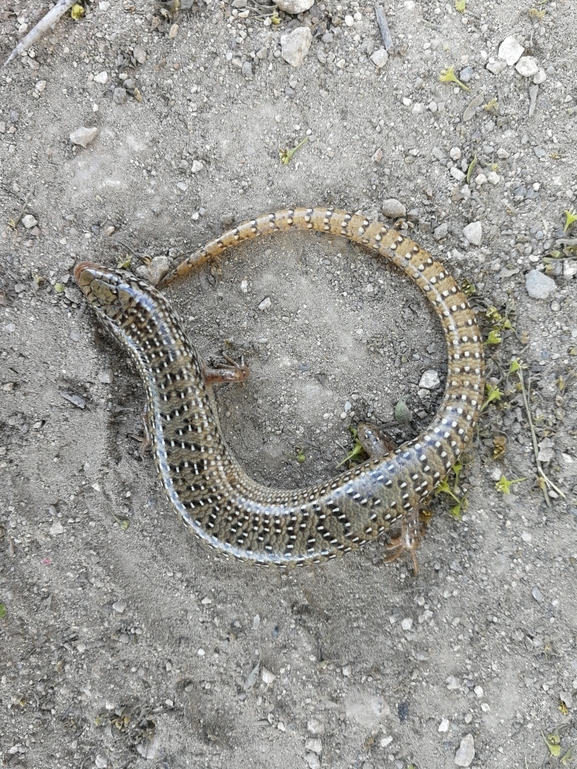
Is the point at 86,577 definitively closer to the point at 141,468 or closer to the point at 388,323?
the point at 141,468

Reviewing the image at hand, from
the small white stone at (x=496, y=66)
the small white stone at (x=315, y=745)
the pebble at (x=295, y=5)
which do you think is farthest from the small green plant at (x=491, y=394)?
the pebble at (x=295, y=5)

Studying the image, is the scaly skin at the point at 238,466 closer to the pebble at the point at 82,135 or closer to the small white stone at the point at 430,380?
the small white stone at the point at 430,380

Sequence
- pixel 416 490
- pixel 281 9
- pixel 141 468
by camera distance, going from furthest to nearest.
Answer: pixel 141 468
pixel 281 9
pixel 416 490

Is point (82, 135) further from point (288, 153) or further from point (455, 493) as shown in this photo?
point (455, 493)

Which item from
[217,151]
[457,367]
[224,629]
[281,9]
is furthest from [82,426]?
[281,9]

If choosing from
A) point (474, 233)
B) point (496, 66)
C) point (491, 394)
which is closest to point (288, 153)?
point (474, 233)

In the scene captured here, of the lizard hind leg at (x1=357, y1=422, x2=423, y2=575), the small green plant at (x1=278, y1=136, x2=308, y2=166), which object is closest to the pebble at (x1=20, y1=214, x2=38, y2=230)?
the small green plant at (x1=278, y1=136, x2=308, y2=166)
